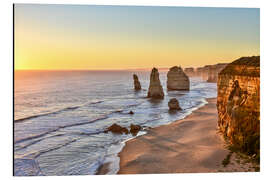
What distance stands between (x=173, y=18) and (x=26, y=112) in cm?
1296

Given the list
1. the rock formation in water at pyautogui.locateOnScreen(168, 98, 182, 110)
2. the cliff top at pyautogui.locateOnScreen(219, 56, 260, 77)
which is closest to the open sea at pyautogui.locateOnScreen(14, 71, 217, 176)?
the rock formation in water at pyautogui.locateOnScreen(168, 98, 182, 110)

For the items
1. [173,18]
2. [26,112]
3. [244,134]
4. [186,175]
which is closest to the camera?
[186,175]

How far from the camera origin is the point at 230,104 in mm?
10430

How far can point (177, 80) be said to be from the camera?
40188 millimetres

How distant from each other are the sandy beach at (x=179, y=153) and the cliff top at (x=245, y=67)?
10.2 ft

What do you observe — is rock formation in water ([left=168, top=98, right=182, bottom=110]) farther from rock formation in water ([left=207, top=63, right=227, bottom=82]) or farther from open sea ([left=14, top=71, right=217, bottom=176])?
rock formation in water ([left=207, top=63, right=227, bottom=82])

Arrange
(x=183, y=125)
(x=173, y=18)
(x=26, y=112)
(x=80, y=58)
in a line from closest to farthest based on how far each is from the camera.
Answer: (x=173, y=18) < (x=80, y=58) < (x=183, y=125) < (x=26, y=112)

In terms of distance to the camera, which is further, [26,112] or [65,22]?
[26,112]

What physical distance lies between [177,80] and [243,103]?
101 feet

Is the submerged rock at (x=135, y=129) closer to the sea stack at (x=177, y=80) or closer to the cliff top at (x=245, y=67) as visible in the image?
the cliff top at (x=245, y=67)

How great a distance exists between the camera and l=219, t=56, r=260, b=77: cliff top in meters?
9.55

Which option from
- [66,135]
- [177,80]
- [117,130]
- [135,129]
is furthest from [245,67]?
[177,80]
